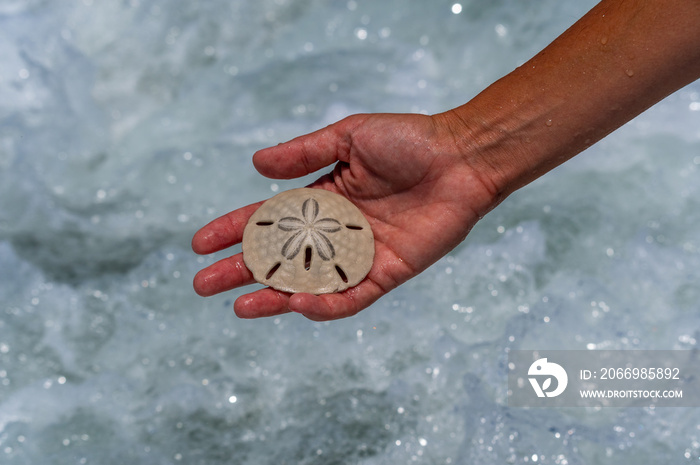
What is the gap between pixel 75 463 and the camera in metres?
3.92

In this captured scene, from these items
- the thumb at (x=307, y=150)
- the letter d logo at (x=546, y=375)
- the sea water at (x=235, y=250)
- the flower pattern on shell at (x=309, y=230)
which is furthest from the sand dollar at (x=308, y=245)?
the letter d logo at (x=546, y=375)

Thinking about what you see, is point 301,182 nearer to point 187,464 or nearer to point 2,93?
point 187,464

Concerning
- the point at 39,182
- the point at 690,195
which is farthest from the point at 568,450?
the point at 39,182

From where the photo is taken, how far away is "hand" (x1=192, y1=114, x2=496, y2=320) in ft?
10.6

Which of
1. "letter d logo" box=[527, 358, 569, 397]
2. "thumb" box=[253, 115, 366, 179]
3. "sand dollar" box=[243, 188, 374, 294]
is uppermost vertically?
"thumb" box=[253, 115, 366, 179]

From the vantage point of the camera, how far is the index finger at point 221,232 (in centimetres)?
327

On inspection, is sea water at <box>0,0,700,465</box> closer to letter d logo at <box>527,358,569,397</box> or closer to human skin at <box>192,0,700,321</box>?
letter d logo at <box>527,358,569,397</box>

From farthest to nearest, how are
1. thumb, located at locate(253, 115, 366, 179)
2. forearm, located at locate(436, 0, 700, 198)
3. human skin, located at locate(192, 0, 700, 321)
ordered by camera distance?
thumb, located at locate(253, 115, 366, 179) → human skin, located at locate(192, 0, 700, 321) → forearm, located at locate(436, 0, 700, 198)

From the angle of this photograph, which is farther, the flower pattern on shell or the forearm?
the flower pattern on shell

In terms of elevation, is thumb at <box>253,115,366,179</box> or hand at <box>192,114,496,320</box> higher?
thumb at <box>253,115,366,179</box>

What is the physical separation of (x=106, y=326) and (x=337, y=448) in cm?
191

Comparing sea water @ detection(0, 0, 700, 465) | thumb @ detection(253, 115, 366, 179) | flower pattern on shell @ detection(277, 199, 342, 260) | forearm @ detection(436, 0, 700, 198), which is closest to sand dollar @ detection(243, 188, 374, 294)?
flower pattern on shell @ detection(277, 199, 342, 260)

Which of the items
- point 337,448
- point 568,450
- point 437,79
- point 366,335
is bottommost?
point 568,450

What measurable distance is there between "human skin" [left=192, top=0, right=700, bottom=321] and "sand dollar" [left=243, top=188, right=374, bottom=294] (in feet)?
0.27
